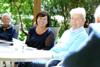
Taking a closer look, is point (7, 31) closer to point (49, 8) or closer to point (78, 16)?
point (49, 8)

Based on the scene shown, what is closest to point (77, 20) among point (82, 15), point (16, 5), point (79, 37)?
point (82, 15)

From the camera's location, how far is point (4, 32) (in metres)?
3.98

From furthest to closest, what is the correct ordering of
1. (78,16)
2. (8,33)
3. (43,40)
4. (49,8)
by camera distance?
(49,8) < (8,33) < (43,40) < (78,16)

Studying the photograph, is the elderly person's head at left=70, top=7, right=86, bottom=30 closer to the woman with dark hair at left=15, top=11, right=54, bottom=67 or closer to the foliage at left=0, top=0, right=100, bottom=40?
the woman with dark hair at left=15, top=11, right=54, bottom=67

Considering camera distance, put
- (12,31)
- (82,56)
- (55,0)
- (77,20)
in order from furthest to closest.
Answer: (55,0), (12,31), (77,20), (82,56)

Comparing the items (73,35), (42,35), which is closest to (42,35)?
(42,35)

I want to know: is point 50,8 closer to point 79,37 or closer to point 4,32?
point 4,32

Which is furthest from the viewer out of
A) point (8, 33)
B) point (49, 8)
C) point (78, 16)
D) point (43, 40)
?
point (49, 8)

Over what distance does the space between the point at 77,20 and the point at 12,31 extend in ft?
6.03

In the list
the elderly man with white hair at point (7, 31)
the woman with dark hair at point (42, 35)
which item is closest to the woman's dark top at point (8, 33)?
the elderly man with white hair at point (7, 31)

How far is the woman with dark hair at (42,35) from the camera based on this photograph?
3.02 metres

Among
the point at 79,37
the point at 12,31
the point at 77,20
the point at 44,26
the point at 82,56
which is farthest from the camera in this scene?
the point at 12,31

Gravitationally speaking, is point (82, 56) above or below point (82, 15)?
below

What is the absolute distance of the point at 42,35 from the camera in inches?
121
